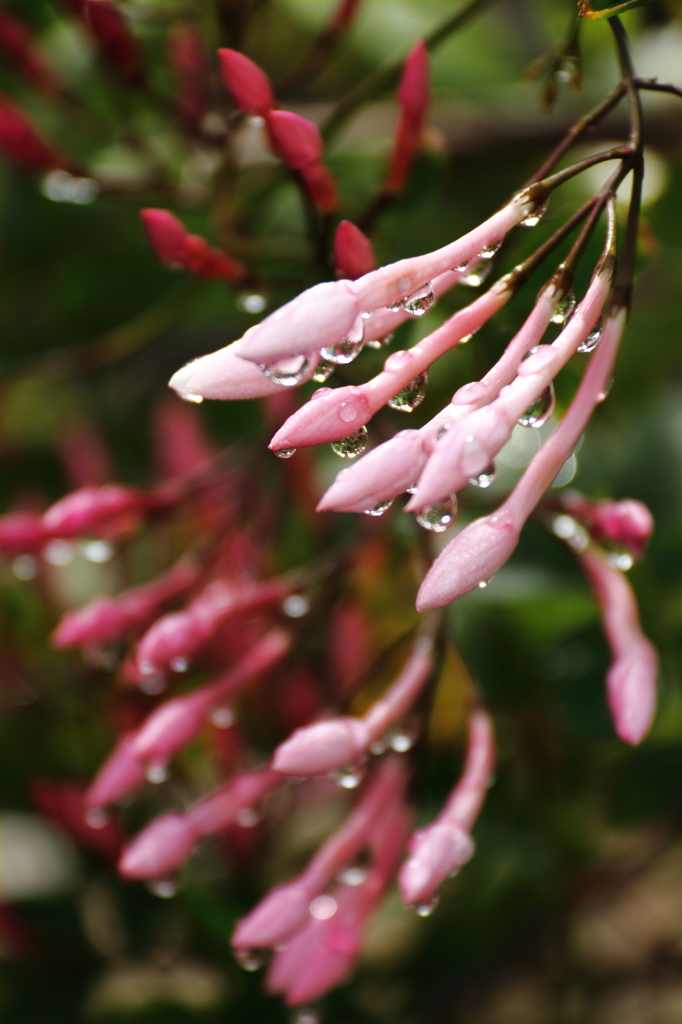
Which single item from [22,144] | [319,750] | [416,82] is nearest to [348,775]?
[319,750]

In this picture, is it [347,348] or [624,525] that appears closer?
[347,348]

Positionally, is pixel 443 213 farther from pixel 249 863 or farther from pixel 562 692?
pixel 249 863

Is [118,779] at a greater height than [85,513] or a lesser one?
lesser

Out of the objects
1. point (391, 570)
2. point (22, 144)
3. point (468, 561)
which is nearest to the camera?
point (468, 561)

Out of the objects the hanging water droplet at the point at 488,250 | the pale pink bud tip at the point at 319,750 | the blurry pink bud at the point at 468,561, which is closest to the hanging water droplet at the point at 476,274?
the hanging water droplet at the point at 488,250

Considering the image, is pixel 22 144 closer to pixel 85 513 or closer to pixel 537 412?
pixel 85 513

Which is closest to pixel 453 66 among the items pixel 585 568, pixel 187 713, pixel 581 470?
pixel 581 470
